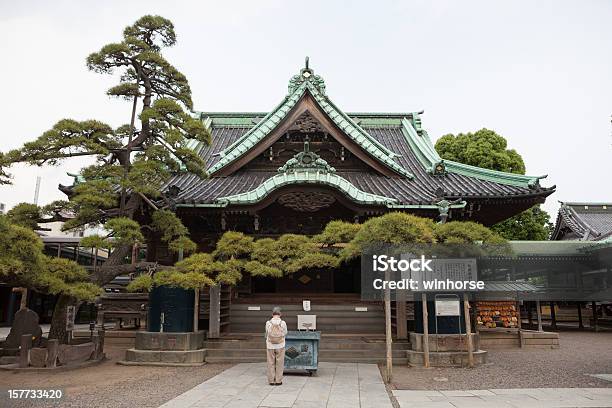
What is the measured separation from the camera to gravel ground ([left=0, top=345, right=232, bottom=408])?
8.20 m

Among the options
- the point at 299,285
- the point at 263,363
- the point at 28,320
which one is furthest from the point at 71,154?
the point at 299,285

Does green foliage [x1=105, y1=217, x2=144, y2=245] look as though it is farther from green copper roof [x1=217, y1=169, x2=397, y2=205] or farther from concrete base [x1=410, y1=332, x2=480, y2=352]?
concrete base [x1=410, y1=332, x2=480, y2=352]

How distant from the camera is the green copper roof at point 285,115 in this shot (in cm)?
1773

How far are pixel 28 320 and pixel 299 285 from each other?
10158mm

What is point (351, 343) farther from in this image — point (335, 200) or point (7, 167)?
point (7, 167)

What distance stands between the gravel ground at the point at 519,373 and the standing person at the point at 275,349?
262 centimetres

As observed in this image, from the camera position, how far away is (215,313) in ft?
46.6

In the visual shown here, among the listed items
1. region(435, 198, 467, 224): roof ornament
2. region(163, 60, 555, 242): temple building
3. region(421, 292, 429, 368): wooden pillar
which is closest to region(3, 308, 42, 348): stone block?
region(163, 60, 555, 242): temple building

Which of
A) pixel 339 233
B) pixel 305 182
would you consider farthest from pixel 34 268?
pixel 305 182

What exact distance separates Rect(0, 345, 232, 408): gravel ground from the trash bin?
2.03 m

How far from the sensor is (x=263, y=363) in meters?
12.8

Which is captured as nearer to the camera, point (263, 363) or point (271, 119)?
point (263, 363)

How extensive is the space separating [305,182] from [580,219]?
96.1 feet

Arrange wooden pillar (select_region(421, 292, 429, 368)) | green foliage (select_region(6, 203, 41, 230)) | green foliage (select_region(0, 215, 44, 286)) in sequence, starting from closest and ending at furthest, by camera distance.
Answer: green foliage (select_region(0, 215, 44, 286)) → green foliage (select_region(6, 203, 41, 230)) → wooden pillar (select_region(421, 292, 429, 368))
